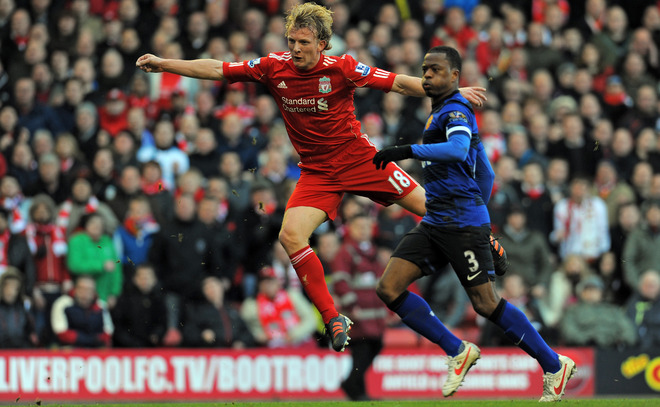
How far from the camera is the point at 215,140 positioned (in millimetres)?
14250

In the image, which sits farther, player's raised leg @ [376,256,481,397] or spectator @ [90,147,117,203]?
spectator @ [90,147,117,203]

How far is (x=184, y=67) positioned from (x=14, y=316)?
17.1 feet

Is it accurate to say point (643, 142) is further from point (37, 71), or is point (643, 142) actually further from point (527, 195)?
point (37, 71)

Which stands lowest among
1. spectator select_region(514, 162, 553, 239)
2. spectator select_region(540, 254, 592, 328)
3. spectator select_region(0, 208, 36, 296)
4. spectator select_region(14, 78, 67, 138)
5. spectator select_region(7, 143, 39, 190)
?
spectator select_region(540, 254, 592, 328)

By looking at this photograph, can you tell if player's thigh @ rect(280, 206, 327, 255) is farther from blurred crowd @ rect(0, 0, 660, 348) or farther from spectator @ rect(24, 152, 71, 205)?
spectator @ rect(24, 152, 71, 205)

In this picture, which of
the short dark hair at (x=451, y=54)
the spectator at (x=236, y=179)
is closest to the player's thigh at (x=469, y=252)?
the short dark hair at (x=451, y=54)

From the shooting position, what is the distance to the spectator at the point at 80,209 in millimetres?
13195

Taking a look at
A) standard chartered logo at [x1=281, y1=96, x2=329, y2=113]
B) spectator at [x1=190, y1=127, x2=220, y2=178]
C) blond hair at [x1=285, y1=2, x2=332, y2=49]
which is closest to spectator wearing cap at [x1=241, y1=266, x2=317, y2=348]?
spectator at [x1=190, y1=127, x2=220, y2=178]

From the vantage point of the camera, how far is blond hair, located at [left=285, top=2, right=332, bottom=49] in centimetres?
844

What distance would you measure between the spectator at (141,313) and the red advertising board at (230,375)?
0.53 feet

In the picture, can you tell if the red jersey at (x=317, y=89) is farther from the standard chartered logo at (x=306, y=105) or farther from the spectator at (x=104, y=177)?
the spectator at (x=104, y=177)

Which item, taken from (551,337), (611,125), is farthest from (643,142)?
(551,337)

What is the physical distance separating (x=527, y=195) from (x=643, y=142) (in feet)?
6.56

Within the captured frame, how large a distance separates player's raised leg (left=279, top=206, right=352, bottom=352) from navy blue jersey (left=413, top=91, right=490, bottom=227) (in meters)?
0.98
